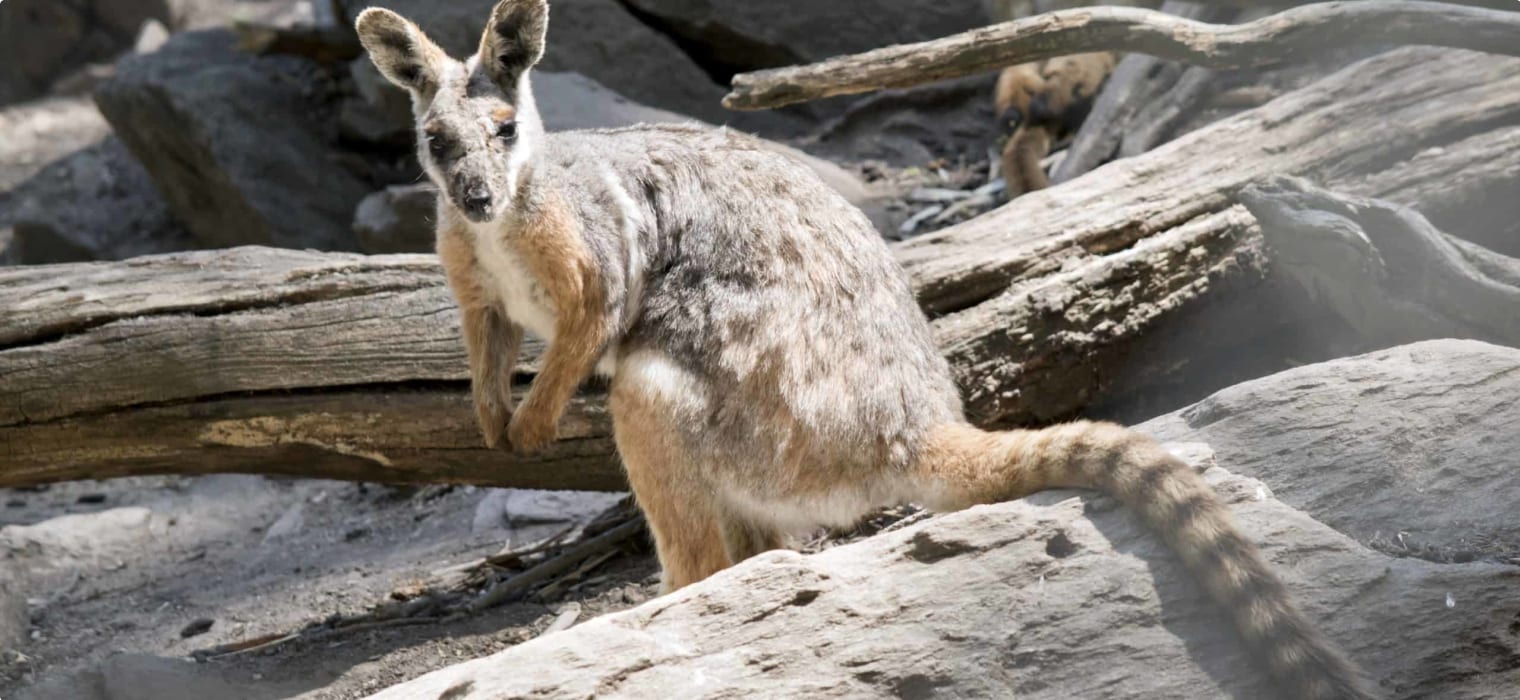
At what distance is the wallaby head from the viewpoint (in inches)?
181

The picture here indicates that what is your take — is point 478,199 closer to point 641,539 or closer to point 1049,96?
point 641,539

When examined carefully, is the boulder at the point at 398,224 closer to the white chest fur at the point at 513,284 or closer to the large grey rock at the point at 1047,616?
the white chest fur at the point at 513,284

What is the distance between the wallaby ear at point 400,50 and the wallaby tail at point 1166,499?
7.48ft

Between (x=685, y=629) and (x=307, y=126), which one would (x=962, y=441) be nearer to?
(x=685, y=629)

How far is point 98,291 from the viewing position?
5910 mm

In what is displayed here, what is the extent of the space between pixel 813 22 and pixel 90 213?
735 cm

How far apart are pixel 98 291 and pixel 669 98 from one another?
5852 mm

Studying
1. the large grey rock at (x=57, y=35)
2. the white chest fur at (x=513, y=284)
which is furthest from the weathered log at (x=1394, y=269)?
the large grey rock at (x=57, y=35)

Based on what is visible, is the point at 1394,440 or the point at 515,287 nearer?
the point at 1394,440

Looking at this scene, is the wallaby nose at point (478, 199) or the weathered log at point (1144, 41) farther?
the weathered log at point (1144, 41)

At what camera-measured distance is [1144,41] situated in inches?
226

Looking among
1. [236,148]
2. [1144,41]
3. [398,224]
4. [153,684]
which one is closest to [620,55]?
[398,224]

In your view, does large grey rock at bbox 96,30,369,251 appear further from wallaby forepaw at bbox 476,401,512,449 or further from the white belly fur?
the white belly fur

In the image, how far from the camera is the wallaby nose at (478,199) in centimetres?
454
